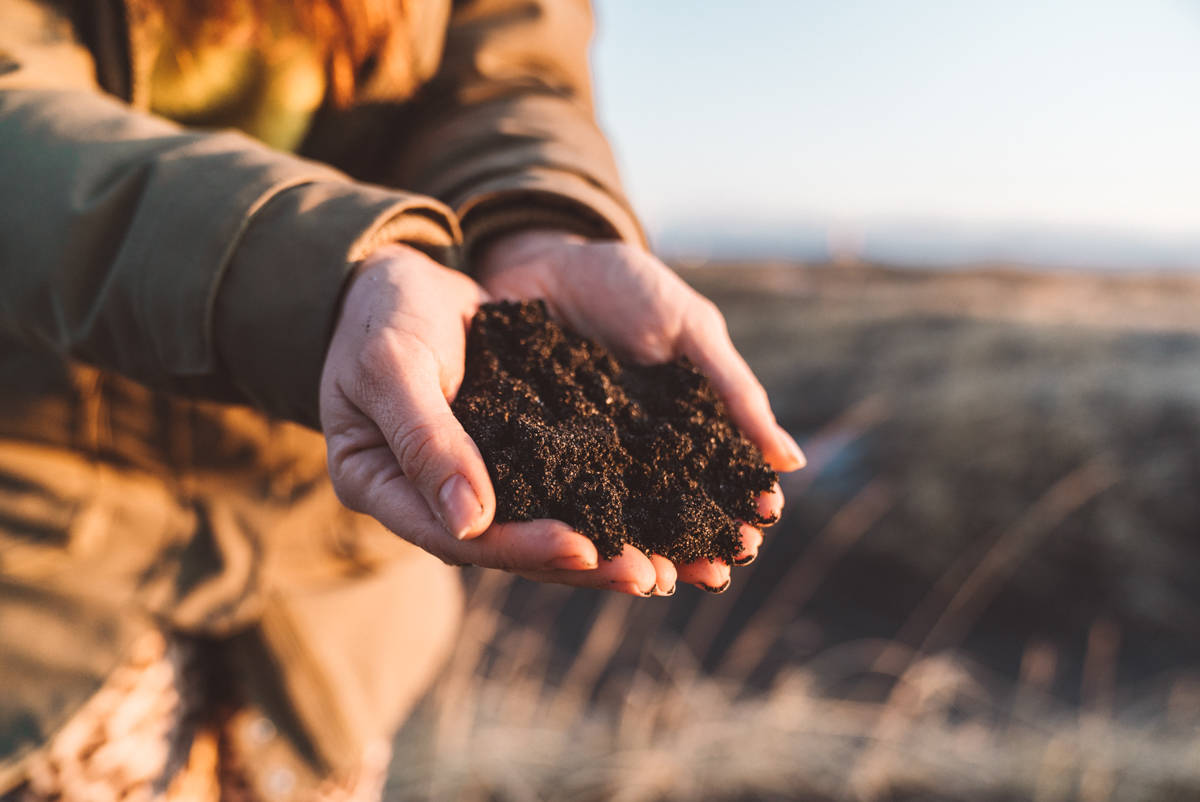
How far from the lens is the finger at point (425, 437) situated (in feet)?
2.68

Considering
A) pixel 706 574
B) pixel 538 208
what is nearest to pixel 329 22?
pixel 538 208

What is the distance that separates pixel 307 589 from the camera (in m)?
1.41

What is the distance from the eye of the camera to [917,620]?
3.70m

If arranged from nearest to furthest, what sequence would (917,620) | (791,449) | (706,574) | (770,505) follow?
(706,574) < (770,505) < (791,449) < (917,620)

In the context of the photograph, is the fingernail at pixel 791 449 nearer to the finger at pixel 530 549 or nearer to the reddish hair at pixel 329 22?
the finger at pixel 530 549

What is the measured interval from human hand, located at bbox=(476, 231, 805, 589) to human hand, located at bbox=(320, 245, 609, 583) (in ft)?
0.95

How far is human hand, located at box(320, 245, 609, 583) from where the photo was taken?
826mm

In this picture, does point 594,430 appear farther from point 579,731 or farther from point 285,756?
point 579,731

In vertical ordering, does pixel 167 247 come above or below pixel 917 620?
above

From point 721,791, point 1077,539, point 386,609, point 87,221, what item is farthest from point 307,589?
point 1077,539

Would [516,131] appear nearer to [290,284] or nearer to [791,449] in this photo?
[290,284]

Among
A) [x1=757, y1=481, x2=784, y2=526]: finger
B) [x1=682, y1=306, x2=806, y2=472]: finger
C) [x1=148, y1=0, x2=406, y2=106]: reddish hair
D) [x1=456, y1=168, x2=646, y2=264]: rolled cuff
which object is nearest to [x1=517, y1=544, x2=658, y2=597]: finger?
[x1=757, y1=481, x2=784, y2=526]: finger

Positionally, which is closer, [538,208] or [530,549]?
[530,549]

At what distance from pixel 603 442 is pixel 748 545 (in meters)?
0.23
